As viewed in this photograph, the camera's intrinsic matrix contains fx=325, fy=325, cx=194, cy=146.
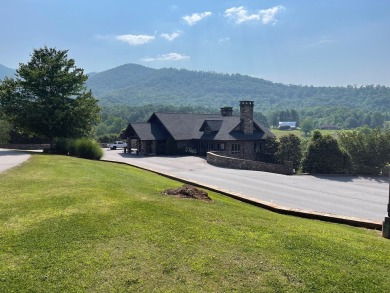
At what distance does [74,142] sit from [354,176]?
29.0 meters

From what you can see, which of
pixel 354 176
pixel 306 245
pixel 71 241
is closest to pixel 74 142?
pixel 71 241

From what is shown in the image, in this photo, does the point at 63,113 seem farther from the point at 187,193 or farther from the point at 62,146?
the point at 187,193

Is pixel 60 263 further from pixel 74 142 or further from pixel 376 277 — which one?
pixel 74 142

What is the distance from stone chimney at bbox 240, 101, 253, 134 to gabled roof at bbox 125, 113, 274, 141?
66 cm

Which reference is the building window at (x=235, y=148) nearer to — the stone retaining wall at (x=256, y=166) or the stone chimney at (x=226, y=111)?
the stone retaining wall at (x=256, y=166)

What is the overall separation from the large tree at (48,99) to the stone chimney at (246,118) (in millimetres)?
21925

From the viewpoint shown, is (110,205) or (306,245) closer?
(306,245)

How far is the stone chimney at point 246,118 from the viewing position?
4788 cm

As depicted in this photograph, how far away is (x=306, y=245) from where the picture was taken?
7.75 meters

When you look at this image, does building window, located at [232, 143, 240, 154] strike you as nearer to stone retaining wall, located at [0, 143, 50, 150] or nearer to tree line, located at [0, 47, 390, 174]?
tree line, located at [0, 47, 390, 174]

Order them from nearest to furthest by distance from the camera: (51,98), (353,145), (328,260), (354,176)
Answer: (328,260) < (51,98) < (354,176) < (353,145)

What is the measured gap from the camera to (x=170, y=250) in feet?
23.4

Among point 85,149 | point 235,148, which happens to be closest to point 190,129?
point 235,148

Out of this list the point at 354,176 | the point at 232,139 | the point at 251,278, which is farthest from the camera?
the point at 232,139
